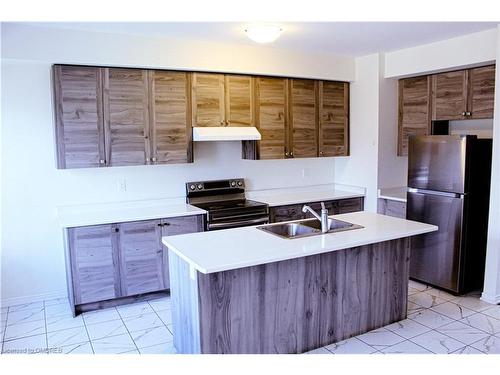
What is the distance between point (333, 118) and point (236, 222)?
175 cm

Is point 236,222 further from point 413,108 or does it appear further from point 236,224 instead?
point 413,108

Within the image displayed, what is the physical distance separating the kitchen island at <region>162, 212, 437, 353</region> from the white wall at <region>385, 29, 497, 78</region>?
180cm

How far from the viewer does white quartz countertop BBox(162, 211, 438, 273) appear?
8.07 ft

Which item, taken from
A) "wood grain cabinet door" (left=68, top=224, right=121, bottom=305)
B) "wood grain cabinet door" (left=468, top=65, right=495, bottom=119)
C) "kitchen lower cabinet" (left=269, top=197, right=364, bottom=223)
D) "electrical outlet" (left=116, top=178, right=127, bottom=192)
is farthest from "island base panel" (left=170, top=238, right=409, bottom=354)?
"wood grain cabinet door" (left=468, top=65, right=495, bottom=119)

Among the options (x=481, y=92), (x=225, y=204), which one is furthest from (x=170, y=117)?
(x=481, y=92)

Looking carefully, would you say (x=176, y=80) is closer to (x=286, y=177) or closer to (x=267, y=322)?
(x=286, y=177)

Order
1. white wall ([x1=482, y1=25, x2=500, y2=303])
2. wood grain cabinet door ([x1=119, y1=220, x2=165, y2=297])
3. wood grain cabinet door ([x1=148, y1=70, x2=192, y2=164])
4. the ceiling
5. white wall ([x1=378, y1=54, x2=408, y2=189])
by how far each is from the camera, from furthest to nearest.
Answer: white wall ([x1=378, y1=54, x2=408, y2=189]) → wood grain cabinet door ([x1=148, y1=70, x2=192, y2=164]) → wood grain cabinet door ([x1=119, y1=220, x2=165, y2=297]) → white wall ([x1=482, y1=25, x2=500, y2=303]) → the ceiling

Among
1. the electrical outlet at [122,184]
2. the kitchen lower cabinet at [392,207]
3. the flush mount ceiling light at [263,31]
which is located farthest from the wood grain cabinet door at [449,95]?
the electrical outlet at [122,184]

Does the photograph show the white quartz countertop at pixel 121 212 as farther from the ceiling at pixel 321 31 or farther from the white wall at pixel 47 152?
the ceiling at pixel 321 31

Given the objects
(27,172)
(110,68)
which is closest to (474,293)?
(110,68)

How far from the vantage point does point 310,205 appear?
15.4 ft

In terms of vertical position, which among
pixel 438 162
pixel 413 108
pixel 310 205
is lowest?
pixel 310 205

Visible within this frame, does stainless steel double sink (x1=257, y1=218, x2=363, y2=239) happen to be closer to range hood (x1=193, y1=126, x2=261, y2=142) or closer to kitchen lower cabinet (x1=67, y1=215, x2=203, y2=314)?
kitchen lower cabinet (x1=67, y1=215, x2=203, y2=314)

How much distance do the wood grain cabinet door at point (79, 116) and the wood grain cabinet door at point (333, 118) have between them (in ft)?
7.79
